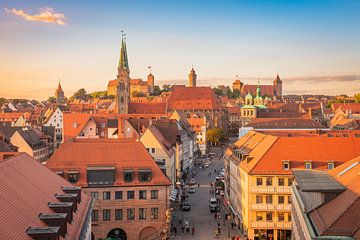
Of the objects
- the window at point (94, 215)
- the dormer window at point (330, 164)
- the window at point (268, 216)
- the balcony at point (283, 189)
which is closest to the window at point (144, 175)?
the window at point (94, 215)

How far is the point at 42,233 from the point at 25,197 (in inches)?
197

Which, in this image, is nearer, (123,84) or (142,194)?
(142,194)

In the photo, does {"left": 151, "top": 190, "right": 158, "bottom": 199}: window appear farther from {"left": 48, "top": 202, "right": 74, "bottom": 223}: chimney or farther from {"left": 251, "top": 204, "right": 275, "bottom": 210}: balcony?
{"left": 48, "top": 202, "right": 74, "bottom": 223}: chimney

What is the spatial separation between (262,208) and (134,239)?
1323cm

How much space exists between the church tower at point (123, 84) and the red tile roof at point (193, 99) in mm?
20577

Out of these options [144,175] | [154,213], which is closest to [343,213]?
[154,213]

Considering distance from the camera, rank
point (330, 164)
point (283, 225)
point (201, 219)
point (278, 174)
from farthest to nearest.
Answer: point (201, 219) → point (330, 164) → point (283, 225) → point (278, 174)

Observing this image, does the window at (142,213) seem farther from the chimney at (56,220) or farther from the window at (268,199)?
the chimney at (56,220)

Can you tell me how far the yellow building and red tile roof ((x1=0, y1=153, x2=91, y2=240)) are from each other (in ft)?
65.1

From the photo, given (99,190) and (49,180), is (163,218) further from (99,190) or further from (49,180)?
(49,180)

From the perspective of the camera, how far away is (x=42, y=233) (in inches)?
915

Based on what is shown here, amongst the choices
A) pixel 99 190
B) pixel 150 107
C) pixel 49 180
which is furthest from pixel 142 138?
pixel 150 107

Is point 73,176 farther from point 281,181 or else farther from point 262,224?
point 281,181

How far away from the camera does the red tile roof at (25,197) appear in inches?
904
